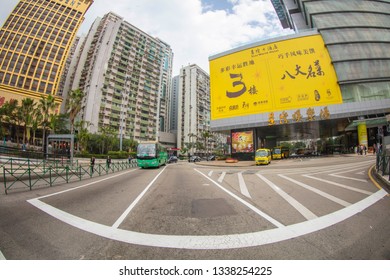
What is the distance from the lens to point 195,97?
98.4 metres

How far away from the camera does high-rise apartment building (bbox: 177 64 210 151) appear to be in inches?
3799

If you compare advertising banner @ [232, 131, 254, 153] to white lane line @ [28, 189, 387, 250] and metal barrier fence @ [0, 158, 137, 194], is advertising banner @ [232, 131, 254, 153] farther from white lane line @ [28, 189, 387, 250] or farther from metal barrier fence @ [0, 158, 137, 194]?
white lane line @ [28, 189, 387, 250]

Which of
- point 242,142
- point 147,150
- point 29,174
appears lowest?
point 29,174

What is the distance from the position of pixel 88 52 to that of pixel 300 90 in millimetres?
78415

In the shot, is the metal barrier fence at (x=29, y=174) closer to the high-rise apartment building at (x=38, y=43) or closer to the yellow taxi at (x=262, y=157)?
the yellow taxi at (x=262, y=157)

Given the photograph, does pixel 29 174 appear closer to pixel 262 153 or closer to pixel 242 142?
pixel 262 153

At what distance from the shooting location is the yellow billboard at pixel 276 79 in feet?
104

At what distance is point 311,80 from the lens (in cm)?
3195

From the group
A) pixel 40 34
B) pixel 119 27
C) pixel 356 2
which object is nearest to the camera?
pixel 356 2

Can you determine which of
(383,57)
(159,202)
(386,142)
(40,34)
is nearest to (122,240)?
(159,202)

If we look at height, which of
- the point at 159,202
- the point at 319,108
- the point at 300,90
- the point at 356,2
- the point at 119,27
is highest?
the point at 119,27

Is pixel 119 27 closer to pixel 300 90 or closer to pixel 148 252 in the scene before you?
pixel 300 90

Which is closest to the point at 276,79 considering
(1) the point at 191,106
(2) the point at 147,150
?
(2) the point at 147,150

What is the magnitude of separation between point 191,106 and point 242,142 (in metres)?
65.4
